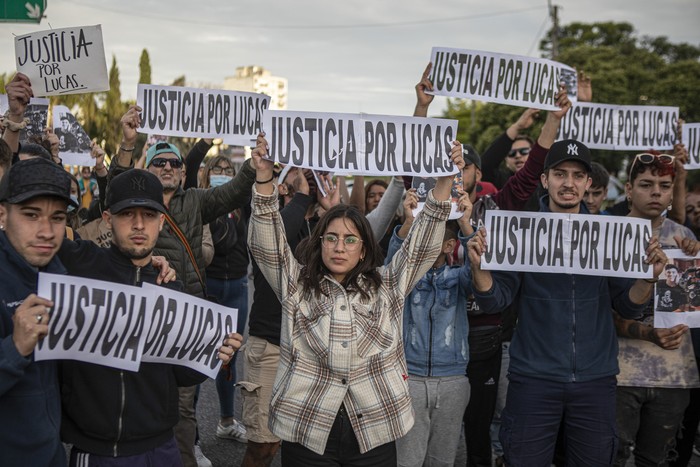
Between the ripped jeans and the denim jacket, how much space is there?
3.54 ft

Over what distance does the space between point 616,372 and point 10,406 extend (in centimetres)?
327

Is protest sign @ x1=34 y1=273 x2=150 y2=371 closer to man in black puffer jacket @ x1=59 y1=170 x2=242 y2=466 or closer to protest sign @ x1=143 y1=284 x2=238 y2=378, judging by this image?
protest sign @ x1=143 y1=284 x2=238 y2=378

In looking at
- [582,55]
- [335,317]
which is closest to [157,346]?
[335,317]

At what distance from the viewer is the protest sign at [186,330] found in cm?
310

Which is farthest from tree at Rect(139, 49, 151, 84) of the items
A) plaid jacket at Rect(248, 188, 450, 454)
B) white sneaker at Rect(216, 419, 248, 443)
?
plaid jacket at Rect(248, 188, 450, 454)

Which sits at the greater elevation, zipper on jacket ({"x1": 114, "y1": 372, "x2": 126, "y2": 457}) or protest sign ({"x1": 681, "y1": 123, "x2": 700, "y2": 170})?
protest sign ({"x1": 681, "y1": 123, "x2": 700, "y2": 170})

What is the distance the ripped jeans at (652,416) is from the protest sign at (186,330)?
2742 mm

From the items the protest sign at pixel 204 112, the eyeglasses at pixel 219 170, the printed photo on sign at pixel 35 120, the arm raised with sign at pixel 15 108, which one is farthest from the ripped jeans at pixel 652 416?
the printed photo on sign at pixel 35 120

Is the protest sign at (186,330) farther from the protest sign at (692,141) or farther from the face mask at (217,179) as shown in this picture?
the protest sign at (692,141)

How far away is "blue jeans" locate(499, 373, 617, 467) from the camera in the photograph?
13.9ft

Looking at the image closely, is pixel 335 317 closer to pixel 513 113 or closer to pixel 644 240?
pixel 644 240

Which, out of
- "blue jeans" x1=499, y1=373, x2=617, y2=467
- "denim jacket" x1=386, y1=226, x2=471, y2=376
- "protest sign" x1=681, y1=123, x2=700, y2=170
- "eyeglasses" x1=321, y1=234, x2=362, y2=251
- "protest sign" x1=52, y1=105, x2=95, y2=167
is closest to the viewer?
"eyeglasses" x1=321, y1=234, x2=362, y2=251

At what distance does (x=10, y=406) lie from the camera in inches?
109

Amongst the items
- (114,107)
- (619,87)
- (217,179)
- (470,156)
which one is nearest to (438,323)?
(470,156)
